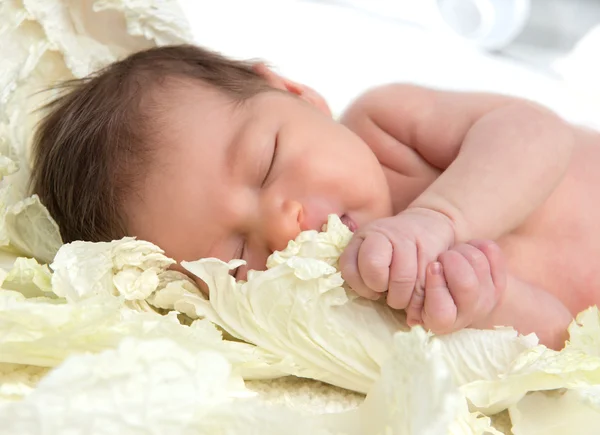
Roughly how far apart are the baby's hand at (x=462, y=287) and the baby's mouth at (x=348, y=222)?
19cm

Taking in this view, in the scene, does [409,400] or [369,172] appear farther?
[369,172]

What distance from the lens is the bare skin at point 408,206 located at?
915 millimetres

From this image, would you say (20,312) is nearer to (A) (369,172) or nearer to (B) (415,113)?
(A) (369,172)

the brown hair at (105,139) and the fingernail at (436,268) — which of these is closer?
the fingernail at (436,268)

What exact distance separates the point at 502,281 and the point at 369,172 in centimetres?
30

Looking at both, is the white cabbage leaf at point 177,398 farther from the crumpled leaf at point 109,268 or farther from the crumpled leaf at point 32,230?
the crumpled leaf at point 32,230

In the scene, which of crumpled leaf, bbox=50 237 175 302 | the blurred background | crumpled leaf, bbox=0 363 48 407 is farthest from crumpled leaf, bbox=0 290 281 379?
the blurred background

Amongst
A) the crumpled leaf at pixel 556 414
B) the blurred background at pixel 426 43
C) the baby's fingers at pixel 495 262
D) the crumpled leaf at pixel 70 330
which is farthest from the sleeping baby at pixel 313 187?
the blurred background at pixel 426 43

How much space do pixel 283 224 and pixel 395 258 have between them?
0.19m

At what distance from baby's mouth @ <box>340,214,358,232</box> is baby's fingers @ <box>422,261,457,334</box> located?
7.9 inches

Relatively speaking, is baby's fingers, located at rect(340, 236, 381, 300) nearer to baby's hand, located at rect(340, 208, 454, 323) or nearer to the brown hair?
baby's hand, located at rect(340, 208, 454, 323)

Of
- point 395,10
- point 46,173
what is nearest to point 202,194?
point 46,173

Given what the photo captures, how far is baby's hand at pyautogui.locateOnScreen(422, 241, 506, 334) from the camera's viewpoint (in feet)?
2.88

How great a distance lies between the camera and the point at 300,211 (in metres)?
1.04
